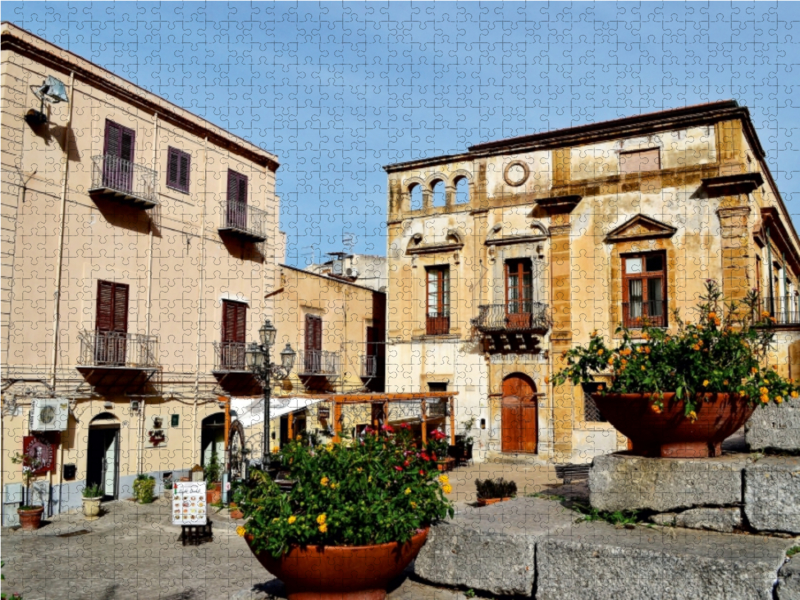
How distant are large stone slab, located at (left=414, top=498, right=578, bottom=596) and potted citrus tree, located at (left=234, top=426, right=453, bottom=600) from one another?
146mm

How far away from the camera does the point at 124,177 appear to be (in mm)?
16016

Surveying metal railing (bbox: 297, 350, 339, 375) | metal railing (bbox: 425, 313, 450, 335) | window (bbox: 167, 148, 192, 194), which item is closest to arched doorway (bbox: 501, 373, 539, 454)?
metal railing (bbox: 425, 313, 450, 335)

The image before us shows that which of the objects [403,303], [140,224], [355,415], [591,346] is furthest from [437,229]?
[591,346]

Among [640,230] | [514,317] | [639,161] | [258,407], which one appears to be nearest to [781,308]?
[640,230]

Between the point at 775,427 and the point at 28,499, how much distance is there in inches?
521

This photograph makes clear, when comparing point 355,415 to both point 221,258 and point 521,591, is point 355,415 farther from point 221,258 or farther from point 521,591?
point 521,591

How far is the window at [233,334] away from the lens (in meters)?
18.4

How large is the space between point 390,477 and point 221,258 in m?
15.3

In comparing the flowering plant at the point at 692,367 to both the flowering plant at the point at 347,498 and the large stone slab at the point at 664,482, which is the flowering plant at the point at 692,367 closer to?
the large stone slab at the point at 664,482

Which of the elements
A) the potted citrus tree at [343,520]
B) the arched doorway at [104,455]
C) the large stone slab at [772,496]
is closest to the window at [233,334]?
the arched doorway at [104,455]

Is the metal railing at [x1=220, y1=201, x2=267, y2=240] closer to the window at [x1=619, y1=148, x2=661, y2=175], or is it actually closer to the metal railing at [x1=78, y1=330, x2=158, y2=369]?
the metal railing at [x1=78, y1=330, x2=158, y2=369]

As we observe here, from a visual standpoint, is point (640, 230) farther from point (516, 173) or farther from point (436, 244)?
point (436, 244)

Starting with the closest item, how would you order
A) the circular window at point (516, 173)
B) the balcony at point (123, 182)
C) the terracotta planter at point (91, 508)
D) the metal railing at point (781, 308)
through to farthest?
the terracotta planter at point (91, 508), the balcony at point (123, 182), the metal railing at point (781, 308), the circular window at point (516, 173)

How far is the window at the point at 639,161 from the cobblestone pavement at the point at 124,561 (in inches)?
519
